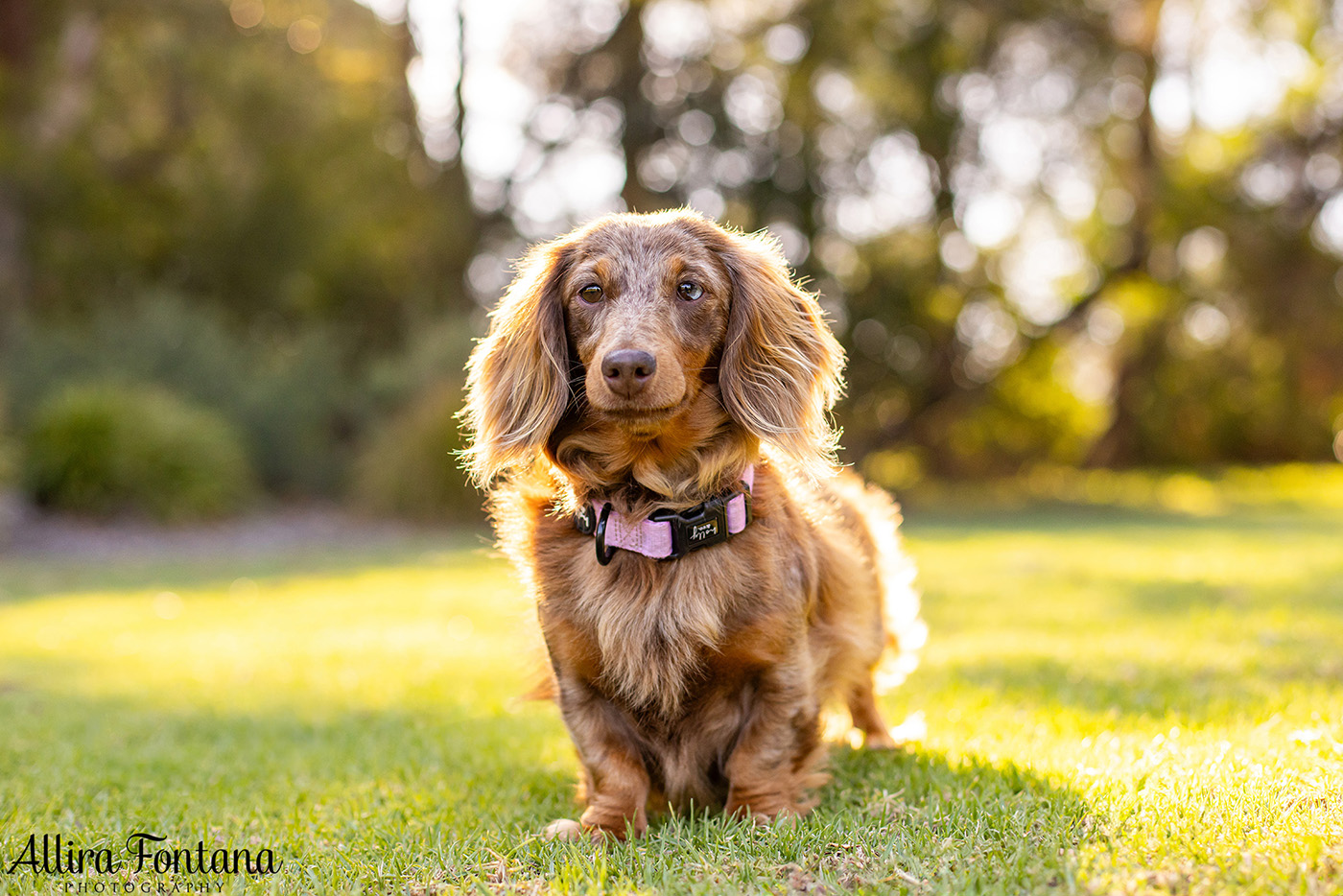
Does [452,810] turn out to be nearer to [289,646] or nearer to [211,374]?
[289,646]

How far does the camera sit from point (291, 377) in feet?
50.5

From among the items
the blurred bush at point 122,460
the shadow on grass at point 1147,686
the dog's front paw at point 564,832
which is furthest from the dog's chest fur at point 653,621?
the blurred bush at point 122,460

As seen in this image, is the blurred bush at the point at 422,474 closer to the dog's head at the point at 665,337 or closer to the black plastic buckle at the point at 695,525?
the dog's head at the point at 665,337

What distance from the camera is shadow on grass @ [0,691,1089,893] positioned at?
7.36ft

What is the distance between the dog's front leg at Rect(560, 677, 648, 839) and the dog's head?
2.22ft

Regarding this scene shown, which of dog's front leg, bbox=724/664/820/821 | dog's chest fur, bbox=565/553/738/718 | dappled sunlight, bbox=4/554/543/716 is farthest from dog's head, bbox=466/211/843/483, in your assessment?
dappled sunlight, bbox=4/554/543/716

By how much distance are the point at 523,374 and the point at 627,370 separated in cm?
55

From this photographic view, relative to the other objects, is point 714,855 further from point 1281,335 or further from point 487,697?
point 1281,335

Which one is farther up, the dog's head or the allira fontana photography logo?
the dog's head

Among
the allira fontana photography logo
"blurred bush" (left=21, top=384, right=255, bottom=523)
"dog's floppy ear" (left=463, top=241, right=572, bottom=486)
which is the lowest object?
"blurred bush" (left=21, top=384, right=255, bottom=523)

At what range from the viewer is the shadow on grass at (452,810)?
224 cm

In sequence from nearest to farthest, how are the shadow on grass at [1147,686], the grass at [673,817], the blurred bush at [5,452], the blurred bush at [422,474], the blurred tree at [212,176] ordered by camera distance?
the grass at [673,817], the shadow on grass at [1147,686], the blurred bush at [5,452], the blurred bush at [422,474], the blurred tree at [212,176]

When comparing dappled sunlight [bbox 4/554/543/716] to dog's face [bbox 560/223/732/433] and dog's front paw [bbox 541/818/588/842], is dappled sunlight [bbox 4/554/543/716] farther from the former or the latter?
dog's face [bbox 560/223/732/433]

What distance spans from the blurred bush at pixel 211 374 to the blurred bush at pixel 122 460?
1.56 m
